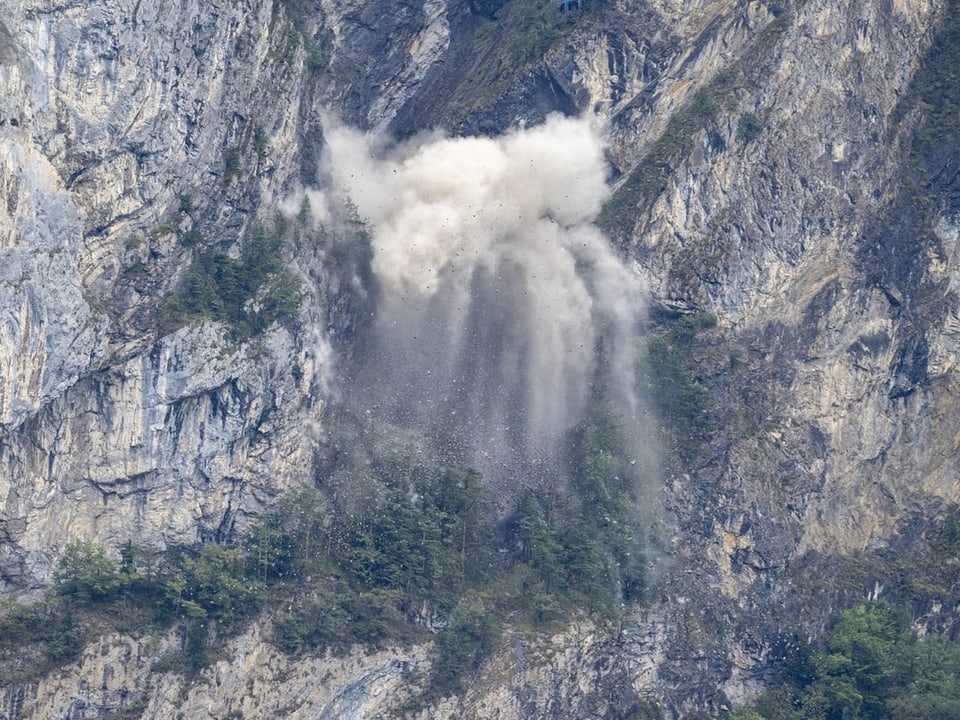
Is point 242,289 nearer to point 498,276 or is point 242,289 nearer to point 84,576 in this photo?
point 498,276

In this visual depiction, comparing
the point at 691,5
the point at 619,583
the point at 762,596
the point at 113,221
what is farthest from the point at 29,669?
the point at 691,5

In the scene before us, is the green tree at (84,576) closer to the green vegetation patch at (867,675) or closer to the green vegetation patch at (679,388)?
the green vegetation patch at (679,388)

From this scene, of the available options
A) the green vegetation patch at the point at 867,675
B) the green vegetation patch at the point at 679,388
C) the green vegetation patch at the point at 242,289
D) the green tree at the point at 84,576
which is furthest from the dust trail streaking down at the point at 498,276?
the green tree at the point at 84,576

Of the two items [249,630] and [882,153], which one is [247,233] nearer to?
[249,630]

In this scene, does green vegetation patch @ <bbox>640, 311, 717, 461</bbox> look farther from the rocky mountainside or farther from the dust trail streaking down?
the dust trail streaking down

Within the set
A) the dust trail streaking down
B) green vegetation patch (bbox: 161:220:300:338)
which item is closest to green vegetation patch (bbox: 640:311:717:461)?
the dust trail streaking down

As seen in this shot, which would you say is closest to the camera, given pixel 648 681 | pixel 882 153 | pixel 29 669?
pixel 29 669

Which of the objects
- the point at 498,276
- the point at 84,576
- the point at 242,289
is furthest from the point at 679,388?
the point at 84,576
